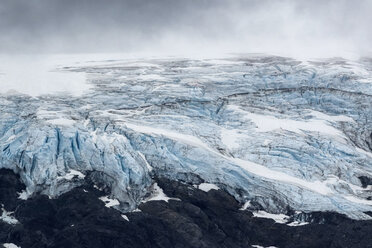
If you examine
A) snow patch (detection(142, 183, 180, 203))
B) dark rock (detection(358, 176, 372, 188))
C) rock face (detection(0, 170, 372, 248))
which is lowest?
rock face (detection(0, 170, 372, 248))

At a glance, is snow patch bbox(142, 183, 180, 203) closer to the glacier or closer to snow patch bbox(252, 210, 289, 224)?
the glacier

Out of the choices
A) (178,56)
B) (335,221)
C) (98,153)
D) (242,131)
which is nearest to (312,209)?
(335,221)

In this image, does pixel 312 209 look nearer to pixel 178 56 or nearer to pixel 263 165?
pixel 263 165

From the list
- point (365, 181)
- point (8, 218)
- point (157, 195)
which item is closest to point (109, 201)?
point (157, 195)

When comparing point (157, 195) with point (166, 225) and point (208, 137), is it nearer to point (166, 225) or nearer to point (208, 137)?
point (166, 225)

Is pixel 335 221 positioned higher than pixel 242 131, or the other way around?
pixel 242 131

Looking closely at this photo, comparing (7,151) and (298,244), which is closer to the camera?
(298,244)

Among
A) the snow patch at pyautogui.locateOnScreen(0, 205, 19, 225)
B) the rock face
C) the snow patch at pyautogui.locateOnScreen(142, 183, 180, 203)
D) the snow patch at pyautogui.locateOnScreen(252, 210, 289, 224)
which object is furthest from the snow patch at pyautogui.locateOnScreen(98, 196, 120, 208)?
the snow patch at pyautogui.locateOnScreen(252, 210, 289, 224)
